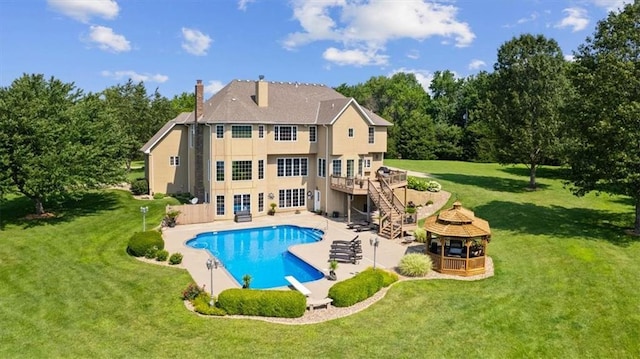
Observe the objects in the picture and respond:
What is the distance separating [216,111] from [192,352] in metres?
21.7

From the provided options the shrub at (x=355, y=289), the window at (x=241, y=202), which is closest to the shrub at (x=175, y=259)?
the shrub at (x=355, y=289)

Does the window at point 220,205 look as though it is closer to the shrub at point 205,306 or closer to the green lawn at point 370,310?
the green lawn at point 370,310

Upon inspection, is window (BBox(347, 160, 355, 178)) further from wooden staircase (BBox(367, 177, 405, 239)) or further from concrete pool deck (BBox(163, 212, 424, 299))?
concrete pool deck (BBox(163, 212, 424, 299))

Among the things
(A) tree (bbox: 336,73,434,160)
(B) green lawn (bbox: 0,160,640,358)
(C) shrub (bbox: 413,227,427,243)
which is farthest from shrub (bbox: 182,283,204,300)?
(A) tree (bbox: 336,73,434,160)

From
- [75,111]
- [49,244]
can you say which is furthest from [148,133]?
[49,244]

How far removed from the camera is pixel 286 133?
3469 centimetres

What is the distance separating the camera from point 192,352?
13.8 meters

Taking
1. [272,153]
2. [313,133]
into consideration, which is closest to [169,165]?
[272,153]

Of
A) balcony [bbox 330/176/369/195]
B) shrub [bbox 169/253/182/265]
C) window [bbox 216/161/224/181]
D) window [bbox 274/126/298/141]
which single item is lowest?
shrub [bbox 169/253/182/265]

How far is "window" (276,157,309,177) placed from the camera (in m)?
35.3

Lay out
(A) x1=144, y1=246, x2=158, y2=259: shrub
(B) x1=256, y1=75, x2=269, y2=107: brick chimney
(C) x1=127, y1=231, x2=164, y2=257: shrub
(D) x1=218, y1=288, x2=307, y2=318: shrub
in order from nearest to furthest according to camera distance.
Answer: (D) x1=218, y1=288, x2=307, y2=318: shrub, (A) x1=144, y1=246, x2=158, y2=259: shrub, (C) x1=127, y1=231, x2=164, y2=257: shrub, (B) x1=256, y1=75, x2=269, y2=107: brick chimney

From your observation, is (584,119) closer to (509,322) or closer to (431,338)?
(509,322)

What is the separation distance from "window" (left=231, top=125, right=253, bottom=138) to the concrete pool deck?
6.42 metres

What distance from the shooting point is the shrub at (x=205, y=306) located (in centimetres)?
1656
